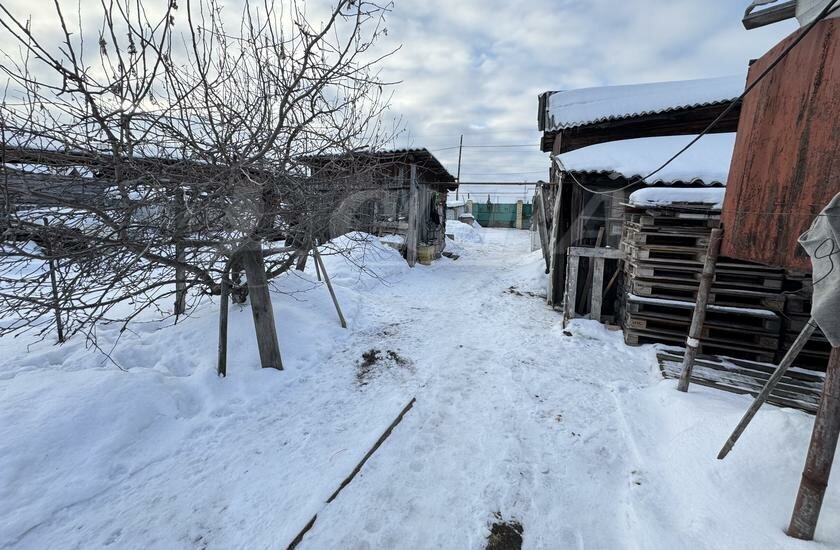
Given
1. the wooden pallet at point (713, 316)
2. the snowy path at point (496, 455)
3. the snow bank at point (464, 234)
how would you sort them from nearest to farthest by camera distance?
the snowy path at point (496, 455) → the wooden pallet at point (713, 316) → the snow bank at point (464, 234)

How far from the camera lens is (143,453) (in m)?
2.87

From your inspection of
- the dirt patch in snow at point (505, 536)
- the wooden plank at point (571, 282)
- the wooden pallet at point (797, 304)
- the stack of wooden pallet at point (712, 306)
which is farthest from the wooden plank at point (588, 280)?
the dirt patch in snow at point (505, 536)

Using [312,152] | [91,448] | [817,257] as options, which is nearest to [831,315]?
[817,257]

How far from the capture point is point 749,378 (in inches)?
162

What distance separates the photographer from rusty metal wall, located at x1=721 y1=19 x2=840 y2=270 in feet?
7.51

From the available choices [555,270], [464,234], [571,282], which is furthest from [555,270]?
[464,234]

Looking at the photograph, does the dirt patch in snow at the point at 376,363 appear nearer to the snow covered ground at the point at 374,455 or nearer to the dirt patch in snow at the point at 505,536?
the snow covered ground at the point at 374,455

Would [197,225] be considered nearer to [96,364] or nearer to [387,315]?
[96,364]

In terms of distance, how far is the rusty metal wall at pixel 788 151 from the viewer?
2.29 m

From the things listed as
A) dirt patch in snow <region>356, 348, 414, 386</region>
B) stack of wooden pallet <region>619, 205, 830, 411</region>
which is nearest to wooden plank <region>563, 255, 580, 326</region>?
stack of wooden pallet <region>619, 205, 830, 411</region>

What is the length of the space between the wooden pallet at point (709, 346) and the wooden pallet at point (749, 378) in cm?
26

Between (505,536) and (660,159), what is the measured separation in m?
6.43

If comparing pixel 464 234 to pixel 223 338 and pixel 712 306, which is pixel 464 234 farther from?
pixel 223 338

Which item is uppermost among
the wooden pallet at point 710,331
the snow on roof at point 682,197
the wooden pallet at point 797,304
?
the snow on roof at point 682,197
